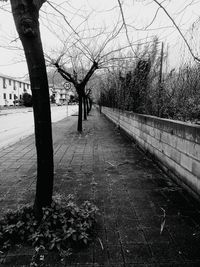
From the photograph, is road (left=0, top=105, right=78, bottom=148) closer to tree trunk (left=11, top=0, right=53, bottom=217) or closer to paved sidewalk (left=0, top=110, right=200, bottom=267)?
paved sidewalk (left=0, top=110, right=200, bottom=267)

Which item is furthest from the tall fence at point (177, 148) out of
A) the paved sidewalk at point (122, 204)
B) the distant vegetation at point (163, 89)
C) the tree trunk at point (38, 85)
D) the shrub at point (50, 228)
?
the tree trunk at point (38, 85)

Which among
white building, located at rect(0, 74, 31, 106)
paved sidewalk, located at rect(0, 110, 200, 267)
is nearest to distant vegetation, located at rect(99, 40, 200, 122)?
paved sidewalk, located at rect(0, 110, 200, 267)

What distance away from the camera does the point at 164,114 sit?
7.18m

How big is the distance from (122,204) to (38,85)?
2335 millimetres

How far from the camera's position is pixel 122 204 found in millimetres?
3771

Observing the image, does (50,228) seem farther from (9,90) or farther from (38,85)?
(9,90)

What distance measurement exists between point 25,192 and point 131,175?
7.76ft

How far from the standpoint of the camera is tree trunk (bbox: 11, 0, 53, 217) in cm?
249

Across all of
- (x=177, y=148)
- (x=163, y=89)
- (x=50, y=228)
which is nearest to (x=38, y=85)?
(x=50, y=228)

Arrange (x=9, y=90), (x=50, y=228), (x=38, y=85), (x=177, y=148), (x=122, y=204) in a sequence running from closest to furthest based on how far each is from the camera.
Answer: (x=38, y=85), (x=50, y=228), (x=122, y=204), (x=177, y=148), (x=9, y=90)

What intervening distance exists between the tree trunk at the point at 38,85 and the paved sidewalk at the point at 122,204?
0.78 m

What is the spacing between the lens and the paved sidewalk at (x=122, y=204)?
246 centimetres

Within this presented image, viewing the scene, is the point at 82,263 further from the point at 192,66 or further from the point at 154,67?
the point at 154,67

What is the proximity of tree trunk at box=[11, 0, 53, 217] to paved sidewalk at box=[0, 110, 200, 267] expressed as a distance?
78 cm
